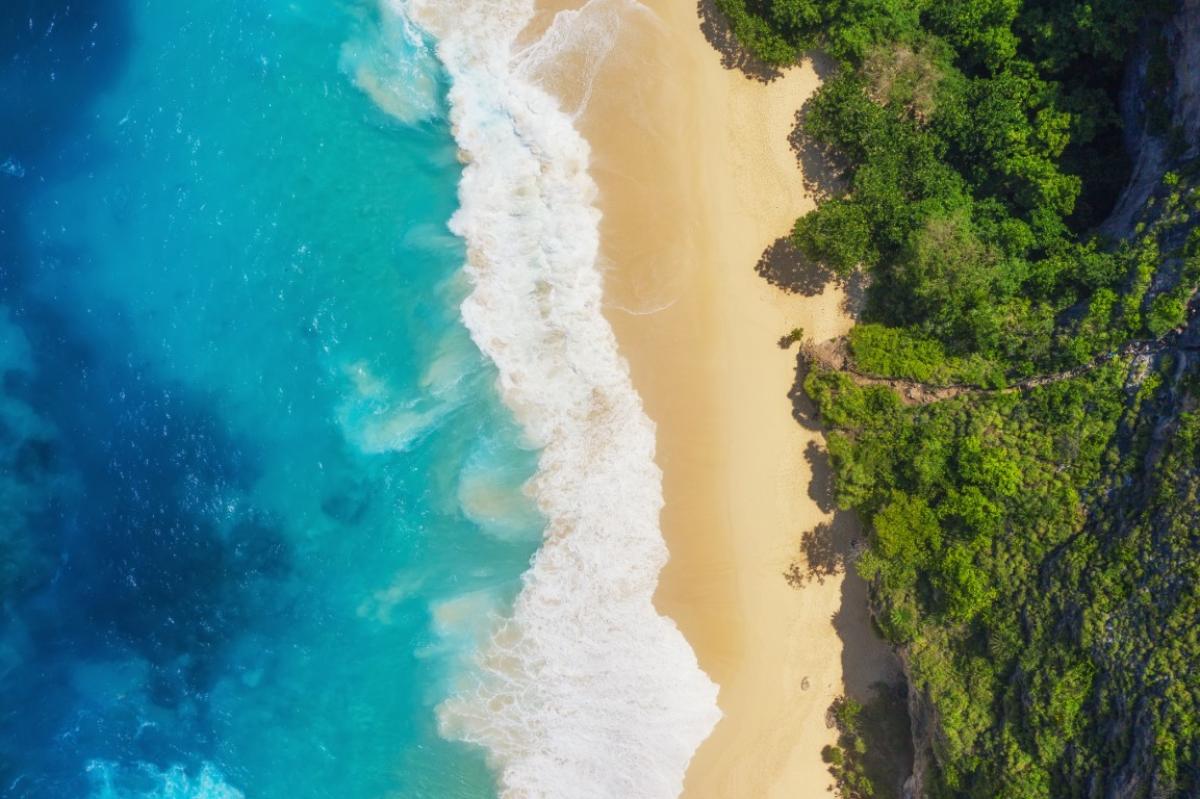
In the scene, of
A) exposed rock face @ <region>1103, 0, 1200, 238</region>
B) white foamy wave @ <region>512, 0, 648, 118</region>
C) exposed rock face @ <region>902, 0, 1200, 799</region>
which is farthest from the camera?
white foamy wave @ <region>512, 0, 648, 118</region>

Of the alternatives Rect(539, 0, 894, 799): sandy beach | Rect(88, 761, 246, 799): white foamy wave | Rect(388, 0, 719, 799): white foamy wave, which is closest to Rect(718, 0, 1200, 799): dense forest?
Rect(539, 0, 894, 799): sandy beach

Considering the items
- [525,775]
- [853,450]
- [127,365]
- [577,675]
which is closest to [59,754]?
[127,365]

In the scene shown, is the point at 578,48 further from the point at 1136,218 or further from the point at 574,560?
the point at 1136,218

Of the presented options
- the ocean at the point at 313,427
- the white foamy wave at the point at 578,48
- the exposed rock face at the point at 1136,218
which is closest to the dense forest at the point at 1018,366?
the exposed rock face at the point at 1136,218

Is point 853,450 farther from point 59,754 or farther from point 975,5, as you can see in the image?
point 59,754

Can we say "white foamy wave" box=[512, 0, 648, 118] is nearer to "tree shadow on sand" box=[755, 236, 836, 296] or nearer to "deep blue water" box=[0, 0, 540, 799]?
"deep blue water" box=[0, 0, 540, 799]

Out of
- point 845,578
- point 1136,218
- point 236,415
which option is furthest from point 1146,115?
point 236,415
